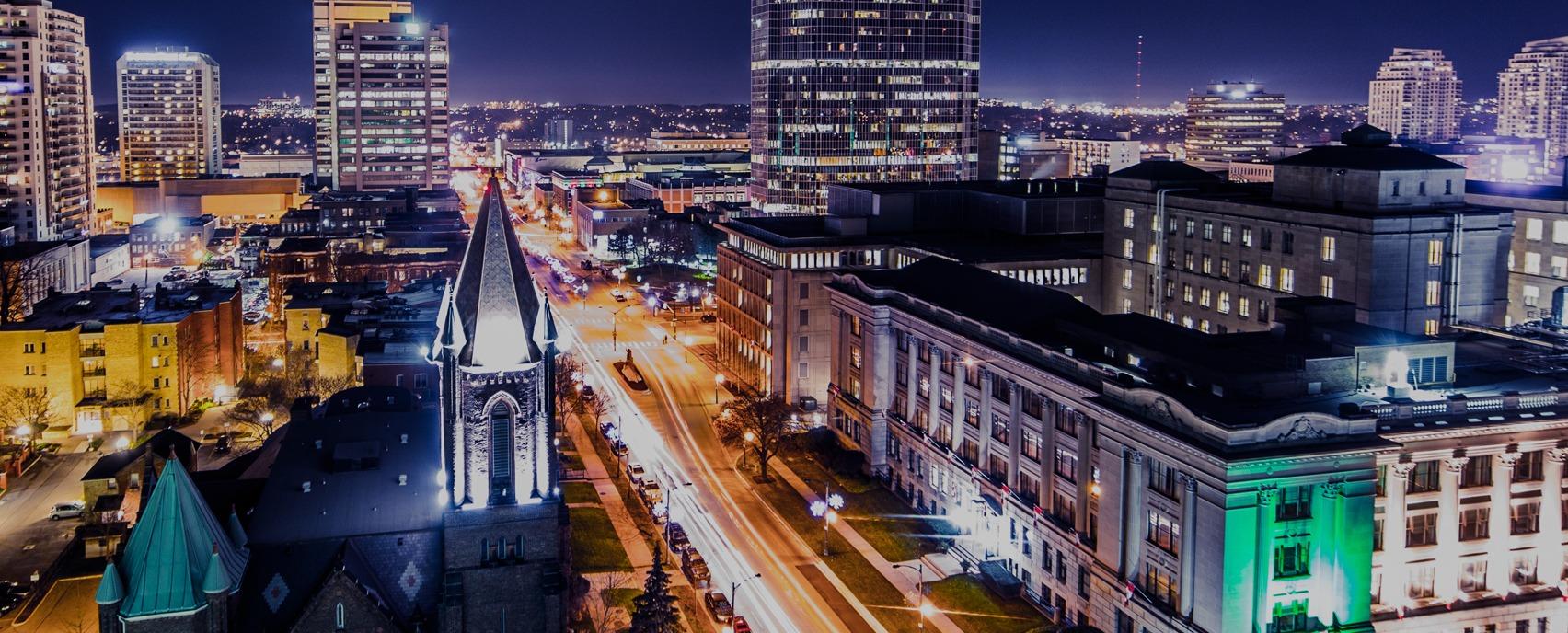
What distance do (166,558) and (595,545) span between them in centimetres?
3331

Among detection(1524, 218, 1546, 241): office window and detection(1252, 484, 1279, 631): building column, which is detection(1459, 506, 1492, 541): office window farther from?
detection(1524, 218, 1546, 241): office window

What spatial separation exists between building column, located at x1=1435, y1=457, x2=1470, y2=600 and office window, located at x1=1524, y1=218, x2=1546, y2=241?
48330 millimetres

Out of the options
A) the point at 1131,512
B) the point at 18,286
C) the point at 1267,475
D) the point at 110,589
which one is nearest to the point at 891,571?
the point at 1131,512

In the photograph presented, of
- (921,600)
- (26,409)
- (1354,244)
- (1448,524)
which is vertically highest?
(1354,244)

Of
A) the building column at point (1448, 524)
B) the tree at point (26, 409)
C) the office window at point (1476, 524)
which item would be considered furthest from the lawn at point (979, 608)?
the tree at point (26, 409)

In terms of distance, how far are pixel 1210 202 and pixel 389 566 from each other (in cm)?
7356

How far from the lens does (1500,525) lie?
7006cm

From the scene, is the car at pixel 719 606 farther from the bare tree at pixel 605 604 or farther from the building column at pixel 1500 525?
the building column at pixel 1500 525

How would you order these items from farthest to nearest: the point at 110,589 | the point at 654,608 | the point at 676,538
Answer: the point at 676,538 → the point at 654,608 → the point at 110,589

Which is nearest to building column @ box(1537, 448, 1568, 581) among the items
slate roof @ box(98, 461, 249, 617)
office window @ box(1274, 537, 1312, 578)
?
office window @ box(1274, 537, 1312, 578)

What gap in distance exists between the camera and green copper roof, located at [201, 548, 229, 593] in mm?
62812

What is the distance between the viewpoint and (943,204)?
15250 cm

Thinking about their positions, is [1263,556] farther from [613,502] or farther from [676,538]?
[613,502]

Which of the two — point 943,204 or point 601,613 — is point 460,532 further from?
point 943,204
